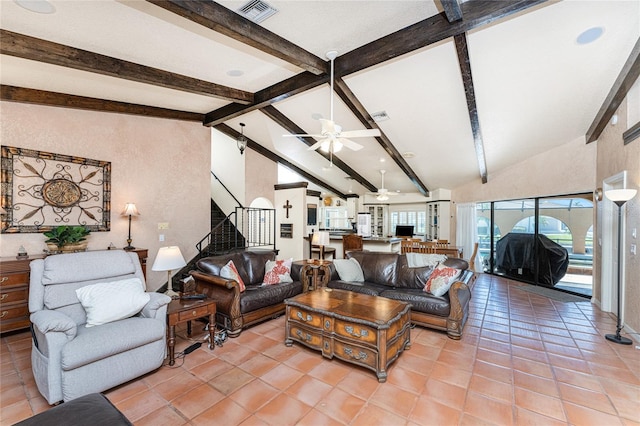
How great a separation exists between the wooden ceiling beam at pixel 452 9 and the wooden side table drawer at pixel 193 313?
148 inches

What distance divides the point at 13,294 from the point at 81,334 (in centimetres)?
205

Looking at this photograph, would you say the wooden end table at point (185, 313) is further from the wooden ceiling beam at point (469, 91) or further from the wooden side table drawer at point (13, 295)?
the wooden ceiling beam at point (469, 91)

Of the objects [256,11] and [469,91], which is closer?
[256,11]

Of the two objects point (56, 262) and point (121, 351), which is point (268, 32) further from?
point (121, 351)

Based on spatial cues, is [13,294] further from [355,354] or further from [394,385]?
[394,385]

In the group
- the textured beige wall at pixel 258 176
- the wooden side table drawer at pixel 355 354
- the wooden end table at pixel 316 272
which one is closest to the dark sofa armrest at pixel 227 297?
the wooden end table at pixel 316 272

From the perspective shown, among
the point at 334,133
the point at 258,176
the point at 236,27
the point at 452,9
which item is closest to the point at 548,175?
the point at 452,9

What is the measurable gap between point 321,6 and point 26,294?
4.72m

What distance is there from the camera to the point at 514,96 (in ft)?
13.1

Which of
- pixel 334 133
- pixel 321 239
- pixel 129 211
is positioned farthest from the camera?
pixel 321 239

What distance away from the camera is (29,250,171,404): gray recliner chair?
208 centimetres

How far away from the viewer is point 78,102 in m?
A: 4.18

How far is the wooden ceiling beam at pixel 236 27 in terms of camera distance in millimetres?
2355

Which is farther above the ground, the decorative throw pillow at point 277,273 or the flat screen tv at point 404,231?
the flat screen tv at point 404,231
